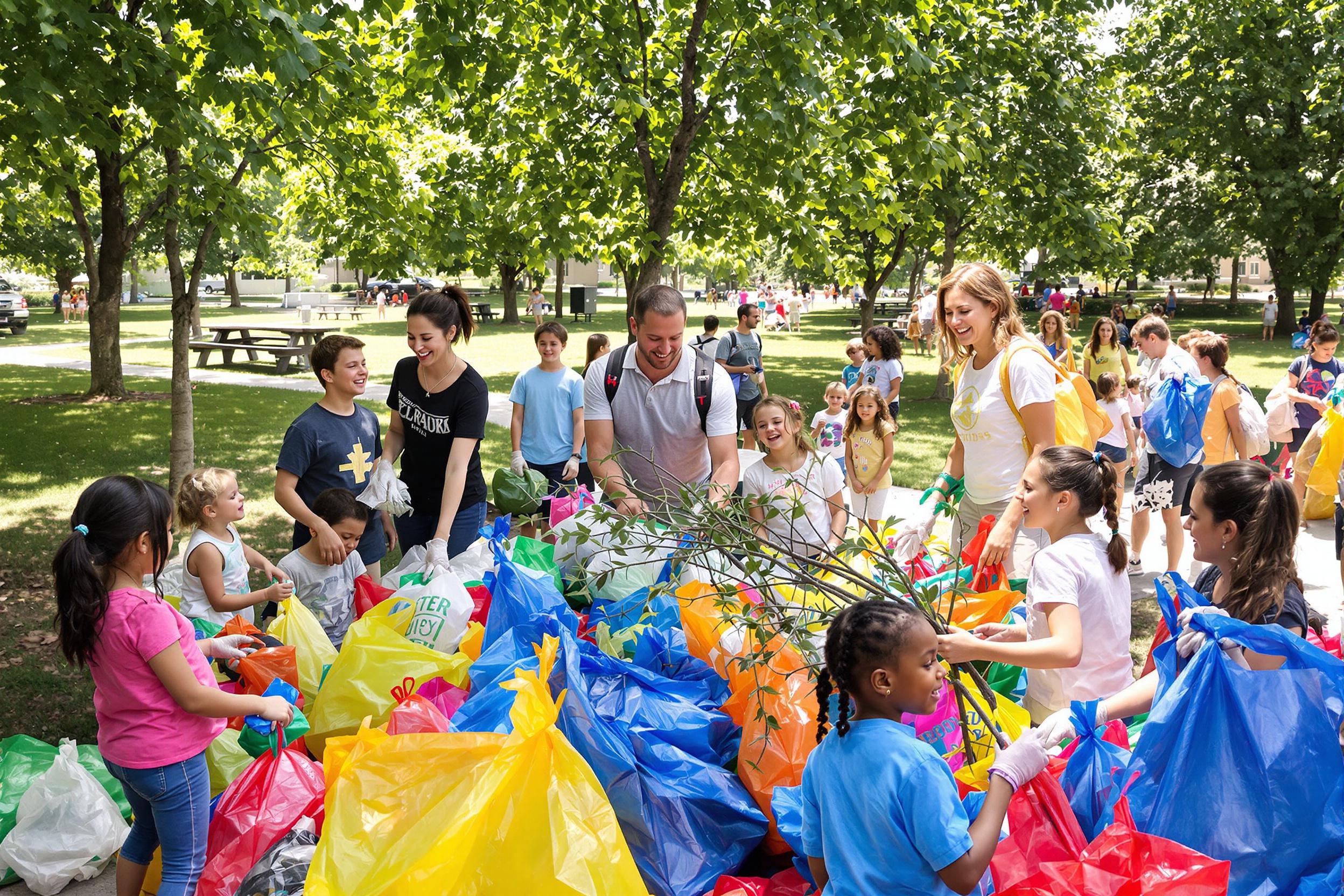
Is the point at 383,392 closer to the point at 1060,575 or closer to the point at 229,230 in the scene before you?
the point at 229,230

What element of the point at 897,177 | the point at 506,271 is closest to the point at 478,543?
the point at 897,177

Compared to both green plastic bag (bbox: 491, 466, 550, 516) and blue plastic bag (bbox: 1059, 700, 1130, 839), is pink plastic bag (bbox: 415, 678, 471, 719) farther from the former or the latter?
blue plastic bag (bbox: 1059, 700, 1130, 839)

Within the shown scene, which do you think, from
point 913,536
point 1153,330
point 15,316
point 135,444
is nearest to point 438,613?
point 913,536

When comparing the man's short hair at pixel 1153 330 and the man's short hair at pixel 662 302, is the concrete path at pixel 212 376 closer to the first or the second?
the man's short hair at pixel 1153 330

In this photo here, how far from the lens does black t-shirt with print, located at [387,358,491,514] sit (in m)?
4.20

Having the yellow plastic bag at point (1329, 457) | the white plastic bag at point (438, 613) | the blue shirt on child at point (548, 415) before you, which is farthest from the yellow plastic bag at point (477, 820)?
the yellow plastic bag at point (1329, 457)

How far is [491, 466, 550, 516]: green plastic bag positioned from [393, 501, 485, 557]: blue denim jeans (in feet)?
1.13

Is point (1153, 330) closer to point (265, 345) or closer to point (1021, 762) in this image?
point (1021, 762)

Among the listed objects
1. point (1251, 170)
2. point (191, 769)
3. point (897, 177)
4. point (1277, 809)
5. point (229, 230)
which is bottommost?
point (191, 769)

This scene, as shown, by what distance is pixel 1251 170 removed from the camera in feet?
80.4

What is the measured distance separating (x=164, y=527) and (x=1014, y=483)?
2.79 meters

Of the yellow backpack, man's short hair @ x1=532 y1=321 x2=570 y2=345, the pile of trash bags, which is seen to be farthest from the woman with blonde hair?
the pile of trash bags

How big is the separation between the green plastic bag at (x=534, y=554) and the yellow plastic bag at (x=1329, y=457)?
4.85m

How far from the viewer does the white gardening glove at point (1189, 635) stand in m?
2.20
